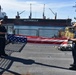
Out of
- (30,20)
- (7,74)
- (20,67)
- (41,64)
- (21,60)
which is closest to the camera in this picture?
(7,74)

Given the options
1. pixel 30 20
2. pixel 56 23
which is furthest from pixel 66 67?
pixel 30 20

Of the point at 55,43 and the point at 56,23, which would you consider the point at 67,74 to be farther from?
the point at 56,23

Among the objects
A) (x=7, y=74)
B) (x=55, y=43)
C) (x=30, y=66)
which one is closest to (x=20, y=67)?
(x=30, y=66)

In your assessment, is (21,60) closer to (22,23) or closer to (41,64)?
(41,64)

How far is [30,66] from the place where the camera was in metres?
12.5

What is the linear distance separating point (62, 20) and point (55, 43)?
8985 centimetres

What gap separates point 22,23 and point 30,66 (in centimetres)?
10282

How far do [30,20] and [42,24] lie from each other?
30.9 ft

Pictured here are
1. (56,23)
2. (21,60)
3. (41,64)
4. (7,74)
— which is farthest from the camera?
(56,23)

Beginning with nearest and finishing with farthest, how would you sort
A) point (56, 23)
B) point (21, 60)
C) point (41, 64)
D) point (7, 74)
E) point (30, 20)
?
point (7, 74) → point (41, 64) → point (21, 60) → point (56, 23) → point (30, 20)

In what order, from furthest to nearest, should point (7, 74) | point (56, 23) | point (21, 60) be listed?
point (56, 23)
point (21, 60)
point (7, 74)

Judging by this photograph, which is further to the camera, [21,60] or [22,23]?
[22,23]

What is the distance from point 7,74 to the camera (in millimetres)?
10742

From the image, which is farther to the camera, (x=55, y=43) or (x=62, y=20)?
(x=62, y=20)
